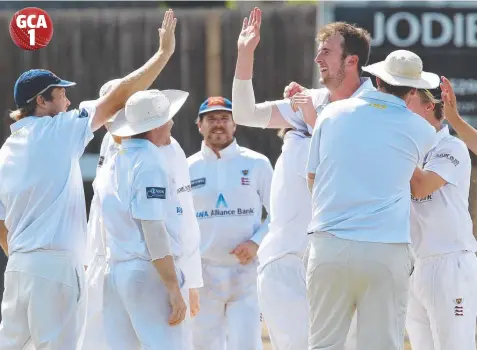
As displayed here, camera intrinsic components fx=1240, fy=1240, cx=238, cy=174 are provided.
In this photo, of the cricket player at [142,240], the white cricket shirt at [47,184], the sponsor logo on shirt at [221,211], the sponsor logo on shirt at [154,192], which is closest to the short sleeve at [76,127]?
the white cricket shirt at [47,184]

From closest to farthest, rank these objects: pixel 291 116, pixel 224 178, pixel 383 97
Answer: pixel 383 97
pixel 291 116
pixel 224 178

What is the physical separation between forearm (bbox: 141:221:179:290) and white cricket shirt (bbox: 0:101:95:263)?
0.55m

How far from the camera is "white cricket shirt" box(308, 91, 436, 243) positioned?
Result: 18.2ft

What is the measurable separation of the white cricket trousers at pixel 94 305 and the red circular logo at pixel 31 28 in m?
5.22

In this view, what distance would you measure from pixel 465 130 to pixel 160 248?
6.21 ft

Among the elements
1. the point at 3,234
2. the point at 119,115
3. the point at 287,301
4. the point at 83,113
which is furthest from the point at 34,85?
the point at 287,301

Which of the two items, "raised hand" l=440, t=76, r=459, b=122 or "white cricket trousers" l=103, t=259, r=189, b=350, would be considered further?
"raised hand" l=440, t=76, r=459, b=122

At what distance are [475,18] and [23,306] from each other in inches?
285

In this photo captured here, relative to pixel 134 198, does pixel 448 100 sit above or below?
above

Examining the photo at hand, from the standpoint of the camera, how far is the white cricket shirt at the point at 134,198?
237 inches

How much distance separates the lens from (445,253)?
6605mm

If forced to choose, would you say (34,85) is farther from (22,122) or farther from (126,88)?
(126,88)

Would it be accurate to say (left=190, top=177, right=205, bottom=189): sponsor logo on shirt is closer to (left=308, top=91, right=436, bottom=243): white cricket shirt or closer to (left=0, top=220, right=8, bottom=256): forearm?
(left=0, top=220, right=8, bottom=256): forearm

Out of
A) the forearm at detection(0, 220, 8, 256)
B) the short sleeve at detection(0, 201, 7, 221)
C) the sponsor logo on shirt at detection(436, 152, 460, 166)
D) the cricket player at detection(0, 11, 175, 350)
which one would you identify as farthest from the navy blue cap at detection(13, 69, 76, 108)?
the sponsor logo on shirt at detection(436, 152, 460, 166)
